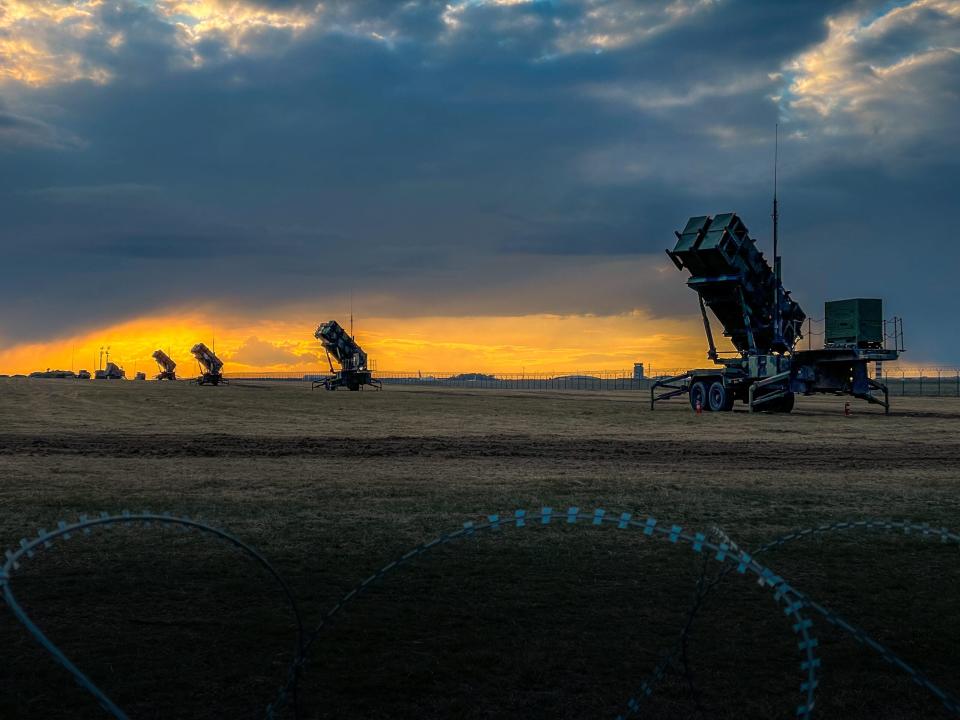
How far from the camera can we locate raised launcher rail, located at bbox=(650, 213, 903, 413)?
116 ft

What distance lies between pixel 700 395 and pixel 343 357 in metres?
46.3

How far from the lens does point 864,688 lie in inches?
254

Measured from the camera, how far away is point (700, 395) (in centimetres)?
4000

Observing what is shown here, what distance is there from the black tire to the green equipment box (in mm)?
5475

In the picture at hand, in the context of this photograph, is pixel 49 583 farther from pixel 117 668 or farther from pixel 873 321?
pixel 873 321

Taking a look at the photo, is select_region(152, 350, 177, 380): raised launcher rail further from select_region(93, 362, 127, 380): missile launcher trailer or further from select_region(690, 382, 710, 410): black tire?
select_region(690, 382, 710, 410): black tire

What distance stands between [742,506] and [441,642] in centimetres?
758

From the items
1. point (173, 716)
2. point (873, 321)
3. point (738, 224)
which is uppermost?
point (738, 224)

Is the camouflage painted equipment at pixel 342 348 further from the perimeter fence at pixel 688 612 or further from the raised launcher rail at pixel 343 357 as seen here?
the perimeter fence at pixel 688 612

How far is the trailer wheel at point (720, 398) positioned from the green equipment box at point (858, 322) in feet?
14.2

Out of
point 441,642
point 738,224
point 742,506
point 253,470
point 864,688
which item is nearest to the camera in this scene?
point 864,688

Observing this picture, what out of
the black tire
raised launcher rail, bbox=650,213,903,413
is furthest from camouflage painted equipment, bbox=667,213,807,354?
the black tire

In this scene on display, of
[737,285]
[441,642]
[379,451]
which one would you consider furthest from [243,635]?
[737,285]

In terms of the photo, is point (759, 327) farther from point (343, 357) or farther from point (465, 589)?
point (343, 357)
